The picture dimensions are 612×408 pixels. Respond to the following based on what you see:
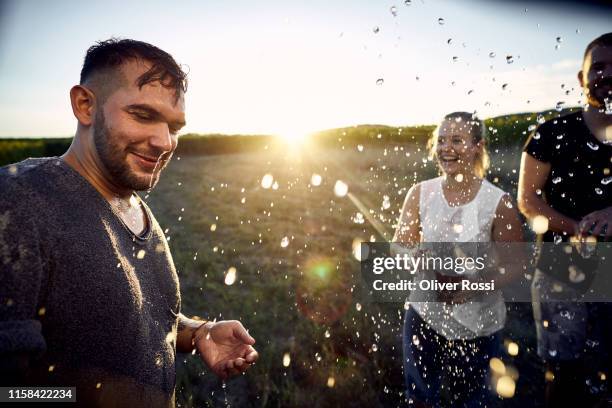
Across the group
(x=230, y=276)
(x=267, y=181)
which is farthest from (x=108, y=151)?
(x=267, y=181)

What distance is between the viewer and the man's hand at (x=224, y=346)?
196 centimetres

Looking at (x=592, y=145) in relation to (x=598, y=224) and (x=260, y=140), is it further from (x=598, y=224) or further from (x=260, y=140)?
(x=260, y=140)

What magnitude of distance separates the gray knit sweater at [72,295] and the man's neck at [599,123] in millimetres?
3228

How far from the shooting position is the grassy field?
452 centimetres

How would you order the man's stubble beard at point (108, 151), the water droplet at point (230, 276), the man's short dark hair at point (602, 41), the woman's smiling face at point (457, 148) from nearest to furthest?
the man's stubble beard at point (108, 151) → the man's short dark hair at point (602, 41) → the woman's smiling face at point (457, 148) → the water droplet at point (230, 276)

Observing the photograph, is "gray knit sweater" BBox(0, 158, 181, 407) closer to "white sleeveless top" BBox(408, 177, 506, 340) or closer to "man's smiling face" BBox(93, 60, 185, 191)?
"man's smiling face" BBox(93, 60, 185, 191)

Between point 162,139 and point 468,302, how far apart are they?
7.68 ft

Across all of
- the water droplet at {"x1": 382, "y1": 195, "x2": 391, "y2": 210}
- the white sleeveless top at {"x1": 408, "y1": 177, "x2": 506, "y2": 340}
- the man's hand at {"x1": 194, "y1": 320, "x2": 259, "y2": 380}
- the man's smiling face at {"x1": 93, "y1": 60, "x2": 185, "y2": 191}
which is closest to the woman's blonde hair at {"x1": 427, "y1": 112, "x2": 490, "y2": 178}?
the white sleeveless top at {"x1": 408, "y1": 177, "x2": 506, "y2": 340}

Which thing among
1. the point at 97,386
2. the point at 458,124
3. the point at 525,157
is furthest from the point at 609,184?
the point at 97,386

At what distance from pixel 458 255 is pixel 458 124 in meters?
1.11

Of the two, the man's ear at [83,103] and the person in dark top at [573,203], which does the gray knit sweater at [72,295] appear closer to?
the man's ear at [83,103]

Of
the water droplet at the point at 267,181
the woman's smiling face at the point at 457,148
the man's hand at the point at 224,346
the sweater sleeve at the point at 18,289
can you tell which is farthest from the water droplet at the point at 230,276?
the water droplet at the point at 267,181

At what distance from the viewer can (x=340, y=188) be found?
18969 millimetres

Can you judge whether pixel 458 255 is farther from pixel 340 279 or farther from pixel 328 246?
pixel 328 246
